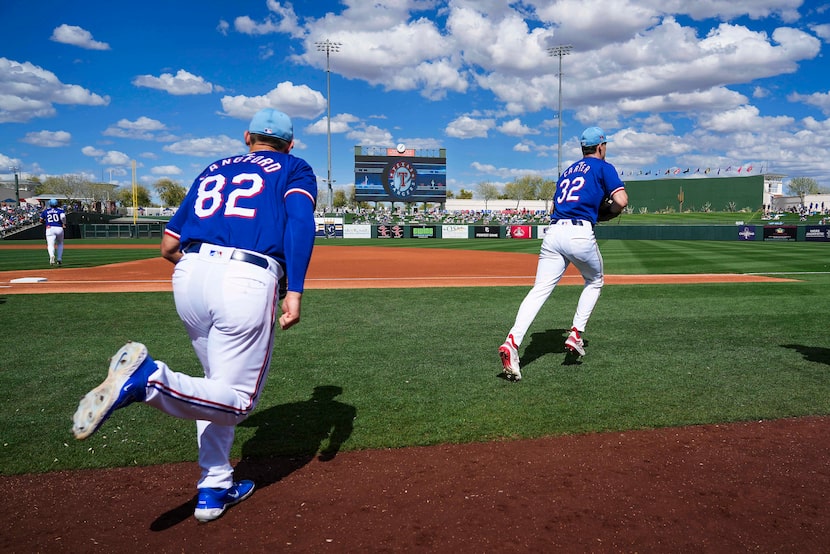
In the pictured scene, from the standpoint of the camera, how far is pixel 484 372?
4.85 meters

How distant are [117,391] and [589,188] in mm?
4080

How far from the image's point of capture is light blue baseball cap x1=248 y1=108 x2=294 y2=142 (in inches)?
105

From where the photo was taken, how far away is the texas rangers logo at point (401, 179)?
164 feet

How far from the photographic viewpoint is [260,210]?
2.42 meters

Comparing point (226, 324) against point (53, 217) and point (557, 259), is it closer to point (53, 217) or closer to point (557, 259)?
point (557, 259)

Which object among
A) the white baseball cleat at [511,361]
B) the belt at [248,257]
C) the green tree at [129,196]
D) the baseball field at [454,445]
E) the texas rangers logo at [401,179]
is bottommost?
the baseball field at [454,445]

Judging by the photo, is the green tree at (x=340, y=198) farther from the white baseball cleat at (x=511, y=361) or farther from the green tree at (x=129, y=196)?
the white baseball cleat at (x=511, y=361)

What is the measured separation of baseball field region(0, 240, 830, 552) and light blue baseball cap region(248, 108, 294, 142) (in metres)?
1.80

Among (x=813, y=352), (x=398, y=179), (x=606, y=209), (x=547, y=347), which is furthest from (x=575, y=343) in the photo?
(x=398, y=179)

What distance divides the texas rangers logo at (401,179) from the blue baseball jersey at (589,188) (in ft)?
150

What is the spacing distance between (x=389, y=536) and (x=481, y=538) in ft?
1.29

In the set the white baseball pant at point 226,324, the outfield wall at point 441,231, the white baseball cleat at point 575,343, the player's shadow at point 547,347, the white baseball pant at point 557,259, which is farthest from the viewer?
the outfield wall at point 441,231

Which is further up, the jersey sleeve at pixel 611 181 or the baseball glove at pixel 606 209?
the jersey sleeve at pixel 611 181

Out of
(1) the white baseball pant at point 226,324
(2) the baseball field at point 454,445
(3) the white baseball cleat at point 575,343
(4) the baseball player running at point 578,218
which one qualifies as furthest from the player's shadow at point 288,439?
(3) the white baseball cleat at point 575,343
